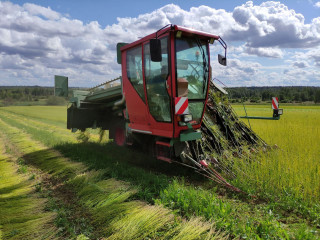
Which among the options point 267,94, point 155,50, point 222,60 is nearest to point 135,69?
point 155,50

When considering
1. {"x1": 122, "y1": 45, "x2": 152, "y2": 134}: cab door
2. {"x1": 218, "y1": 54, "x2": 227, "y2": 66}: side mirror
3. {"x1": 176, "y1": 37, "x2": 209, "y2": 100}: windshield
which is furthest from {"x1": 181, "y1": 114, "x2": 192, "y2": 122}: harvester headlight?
{"x1": 218, "y1": 54, "x2": 227, "y2": 66}: side mirror

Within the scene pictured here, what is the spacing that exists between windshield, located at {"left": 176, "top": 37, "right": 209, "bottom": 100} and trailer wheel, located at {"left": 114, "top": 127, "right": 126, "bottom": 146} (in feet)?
9.70

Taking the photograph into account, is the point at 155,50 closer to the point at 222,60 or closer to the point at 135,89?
the point at 135,89

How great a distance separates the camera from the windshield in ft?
15.6

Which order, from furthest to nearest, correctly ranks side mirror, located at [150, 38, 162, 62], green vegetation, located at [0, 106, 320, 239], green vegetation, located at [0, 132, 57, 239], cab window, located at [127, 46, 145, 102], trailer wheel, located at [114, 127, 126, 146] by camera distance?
trailer wheel, located at [114, 127, 126, 146] < cab window, located at [127, 46, 145, 102] < side mirror, located at [150, 38, 162, 62] < green vegetation, located at [0, 132, 57, 239] < green vegetation, located at [0, 106, 320, 239]

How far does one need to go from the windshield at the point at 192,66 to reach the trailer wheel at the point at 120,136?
9.70 feet

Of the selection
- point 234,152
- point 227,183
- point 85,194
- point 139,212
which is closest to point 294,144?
point 234,152

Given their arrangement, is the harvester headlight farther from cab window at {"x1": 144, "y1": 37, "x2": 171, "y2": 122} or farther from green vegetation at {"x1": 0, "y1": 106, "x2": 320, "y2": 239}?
green vegetation at {"x1": 0, "y1": 106, "x2": 320, "y2": 239}

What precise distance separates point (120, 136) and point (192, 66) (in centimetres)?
343

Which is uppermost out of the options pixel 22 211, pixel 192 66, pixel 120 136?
pixel 192 66

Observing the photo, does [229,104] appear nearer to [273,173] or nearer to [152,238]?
[273,173]

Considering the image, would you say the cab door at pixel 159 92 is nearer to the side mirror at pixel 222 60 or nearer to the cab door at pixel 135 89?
the cab door at pixel 135 89

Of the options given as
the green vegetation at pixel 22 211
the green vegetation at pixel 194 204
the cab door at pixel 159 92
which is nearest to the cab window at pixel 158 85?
the cab door at pixel 159 92

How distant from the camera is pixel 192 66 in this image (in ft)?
16.4
